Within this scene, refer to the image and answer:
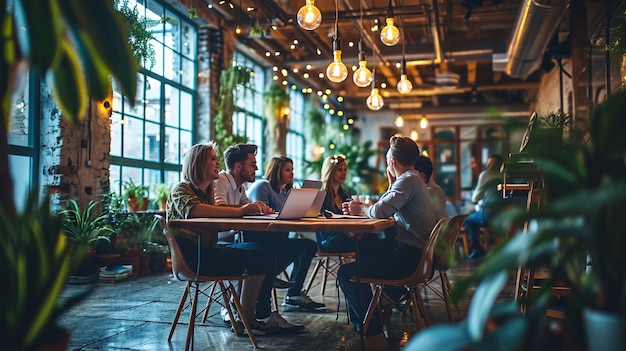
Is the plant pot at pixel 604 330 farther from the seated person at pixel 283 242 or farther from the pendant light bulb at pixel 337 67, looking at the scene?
the pendant light bulb at pixel 337 67

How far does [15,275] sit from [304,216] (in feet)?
7.38

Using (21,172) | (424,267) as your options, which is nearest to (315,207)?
(424,267)

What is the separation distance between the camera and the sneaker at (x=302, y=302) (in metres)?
4.78

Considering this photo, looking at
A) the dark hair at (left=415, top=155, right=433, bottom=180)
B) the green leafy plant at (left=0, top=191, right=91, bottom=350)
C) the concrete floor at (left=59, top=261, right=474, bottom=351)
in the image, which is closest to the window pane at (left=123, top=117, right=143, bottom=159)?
the concrete floor at (left=59, top=261, right=474, bottom=351)

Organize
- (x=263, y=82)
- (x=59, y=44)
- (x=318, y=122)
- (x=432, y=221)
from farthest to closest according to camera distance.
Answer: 1. (x=318, y=122)
2. (x=263, y=82)
3. (x=432, y=221)
4. (x=59, y=44)

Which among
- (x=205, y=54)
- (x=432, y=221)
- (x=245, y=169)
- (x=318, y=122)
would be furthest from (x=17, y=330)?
(x=318, y=122)

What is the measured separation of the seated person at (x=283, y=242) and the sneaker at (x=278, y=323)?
54 centimetres

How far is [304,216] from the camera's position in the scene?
3699 mm

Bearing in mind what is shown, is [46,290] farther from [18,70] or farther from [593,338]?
[593,338]

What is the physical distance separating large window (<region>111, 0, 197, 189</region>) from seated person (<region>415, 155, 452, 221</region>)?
323 cm

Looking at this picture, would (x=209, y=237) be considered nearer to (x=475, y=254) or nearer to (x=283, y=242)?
(x=283, y=242)

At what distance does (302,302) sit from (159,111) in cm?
418

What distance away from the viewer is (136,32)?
622cm

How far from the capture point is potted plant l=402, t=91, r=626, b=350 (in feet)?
4.51
